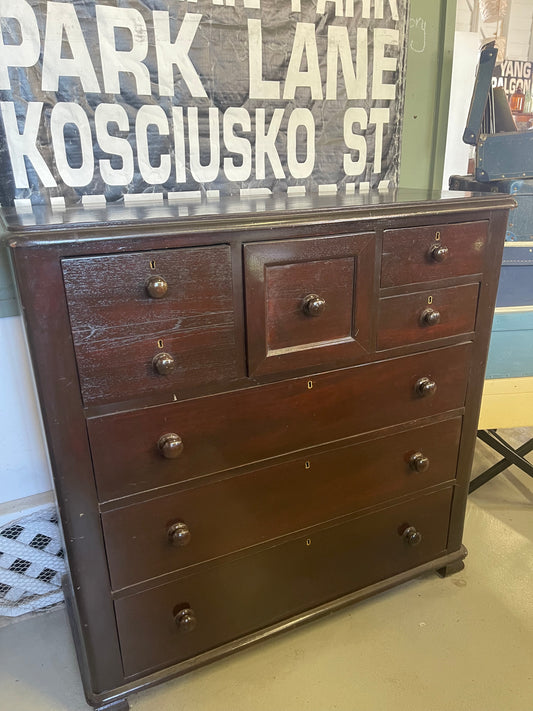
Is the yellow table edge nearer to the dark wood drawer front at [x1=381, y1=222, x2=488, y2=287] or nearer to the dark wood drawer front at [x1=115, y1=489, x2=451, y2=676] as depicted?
the dark wood drawer front at [x1=115, y1=489, x2=451, y2=676]

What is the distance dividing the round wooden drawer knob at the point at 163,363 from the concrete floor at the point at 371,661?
0.91 meters

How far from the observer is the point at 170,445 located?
113cm

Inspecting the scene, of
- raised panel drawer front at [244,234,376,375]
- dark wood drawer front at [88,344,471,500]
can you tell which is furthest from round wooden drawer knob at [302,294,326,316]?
dark wood drawer front at [88,344,471,500]

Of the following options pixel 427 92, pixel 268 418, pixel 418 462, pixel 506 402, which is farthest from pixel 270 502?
pixel 427 92

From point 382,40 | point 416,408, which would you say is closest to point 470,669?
point 416,408

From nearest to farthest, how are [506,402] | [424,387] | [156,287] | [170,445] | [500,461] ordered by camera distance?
[156,287]
[170,445]
[424,387]
[506,402]
[500,461]

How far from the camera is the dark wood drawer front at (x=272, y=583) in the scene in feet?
4.23

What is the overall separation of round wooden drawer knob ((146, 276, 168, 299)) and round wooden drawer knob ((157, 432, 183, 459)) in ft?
1.04

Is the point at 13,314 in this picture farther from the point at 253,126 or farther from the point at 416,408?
the point at 416,408

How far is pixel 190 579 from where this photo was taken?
4.25ft

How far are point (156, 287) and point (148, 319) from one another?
0.25 ft

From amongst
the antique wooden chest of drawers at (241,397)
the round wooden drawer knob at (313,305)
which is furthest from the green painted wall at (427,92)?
the round wooden drawer knob at (313,305)

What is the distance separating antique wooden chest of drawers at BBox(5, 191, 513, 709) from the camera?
3.35 feet

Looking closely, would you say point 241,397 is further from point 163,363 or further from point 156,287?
point 156,287
